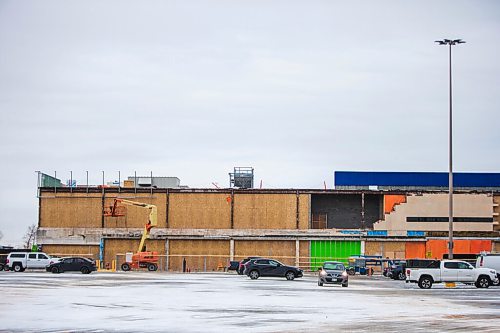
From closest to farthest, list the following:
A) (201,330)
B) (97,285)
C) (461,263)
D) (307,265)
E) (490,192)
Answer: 1. (201,330)
2. (97,285)
3. (461,263)
4. (307,265)
5. (490,192)

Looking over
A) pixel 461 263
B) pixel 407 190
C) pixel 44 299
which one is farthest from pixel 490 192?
pixel 44 299

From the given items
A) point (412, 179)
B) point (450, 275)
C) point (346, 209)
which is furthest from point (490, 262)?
point (412, 179)

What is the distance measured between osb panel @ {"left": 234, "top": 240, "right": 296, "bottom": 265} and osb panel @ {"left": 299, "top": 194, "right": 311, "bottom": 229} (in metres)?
3.68

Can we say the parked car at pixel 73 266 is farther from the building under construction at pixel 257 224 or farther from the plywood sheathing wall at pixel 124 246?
the plywood sheathing wall at pixel 124 246

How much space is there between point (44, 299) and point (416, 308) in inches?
567

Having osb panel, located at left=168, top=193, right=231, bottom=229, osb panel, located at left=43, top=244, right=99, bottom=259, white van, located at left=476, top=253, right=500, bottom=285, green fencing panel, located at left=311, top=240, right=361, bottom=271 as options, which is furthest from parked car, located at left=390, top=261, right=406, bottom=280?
osb panel, located at left=43, top=244, right=99, bottom=259

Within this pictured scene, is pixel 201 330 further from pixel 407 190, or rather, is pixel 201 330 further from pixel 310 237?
pixel 407 190

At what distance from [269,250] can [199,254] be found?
23.7 feet

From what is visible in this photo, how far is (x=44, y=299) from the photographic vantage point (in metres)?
30.7

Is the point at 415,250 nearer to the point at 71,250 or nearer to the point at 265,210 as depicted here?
the point at 265,210

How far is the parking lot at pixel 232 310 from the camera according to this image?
22.2 meters

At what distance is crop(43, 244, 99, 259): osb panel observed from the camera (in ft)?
268

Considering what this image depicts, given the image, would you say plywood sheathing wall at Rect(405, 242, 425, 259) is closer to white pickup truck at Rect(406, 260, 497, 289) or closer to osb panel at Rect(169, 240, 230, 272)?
osb panel at Rect(169, 240, 230, 272)

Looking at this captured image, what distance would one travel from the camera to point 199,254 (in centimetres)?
8038
